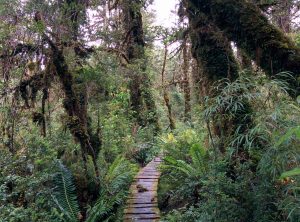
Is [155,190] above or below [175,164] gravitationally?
below

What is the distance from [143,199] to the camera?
6.49 metres

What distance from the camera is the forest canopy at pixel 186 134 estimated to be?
3.61m

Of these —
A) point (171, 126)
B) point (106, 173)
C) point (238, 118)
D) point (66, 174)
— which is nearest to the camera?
point (238, 118)

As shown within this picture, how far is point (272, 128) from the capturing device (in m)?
3.31

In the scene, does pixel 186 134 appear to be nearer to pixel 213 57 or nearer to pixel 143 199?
pixel 143 199

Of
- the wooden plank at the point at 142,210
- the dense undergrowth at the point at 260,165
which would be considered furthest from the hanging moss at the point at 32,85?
the dense undergrowth at the point at 260,165

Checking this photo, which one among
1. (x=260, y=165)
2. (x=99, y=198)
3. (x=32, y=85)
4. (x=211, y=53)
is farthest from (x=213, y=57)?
(x=32, y=85)

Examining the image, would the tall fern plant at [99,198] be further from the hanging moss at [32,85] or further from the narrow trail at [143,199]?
the hanging moss at [32,85]

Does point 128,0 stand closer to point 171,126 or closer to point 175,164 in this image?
point 175,164

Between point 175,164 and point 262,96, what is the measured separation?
4.07m

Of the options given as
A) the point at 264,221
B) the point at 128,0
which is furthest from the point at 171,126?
the point at 264,221

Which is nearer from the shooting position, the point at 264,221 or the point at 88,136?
the point at 264,221

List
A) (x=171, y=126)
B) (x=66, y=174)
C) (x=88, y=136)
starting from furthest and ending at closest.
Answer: (x=171, y=126) → (x=88, y=136) → (x=66, y=174)

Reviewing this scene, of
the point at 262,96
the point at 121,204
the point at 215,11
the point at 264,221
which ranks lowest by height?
the point at 121,204
